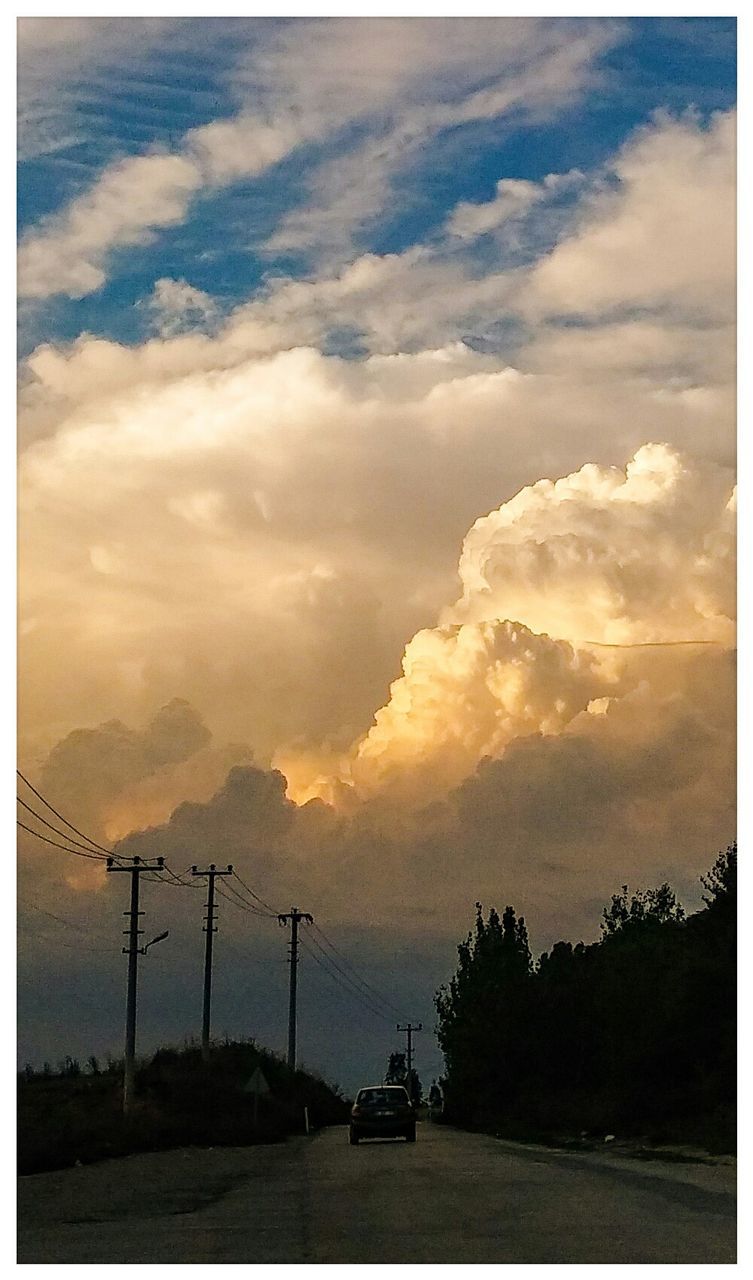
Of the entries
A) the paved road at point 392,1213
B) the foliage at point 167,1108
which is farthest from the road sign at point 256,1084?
the paved road at point 392,1213

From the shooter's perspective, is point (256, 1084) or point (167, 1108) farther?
point (167, 1108)

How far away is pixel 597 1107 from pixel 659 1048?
33.7 ft

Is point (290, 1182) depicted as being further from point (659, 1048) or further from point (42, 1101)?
point (42, 1101)

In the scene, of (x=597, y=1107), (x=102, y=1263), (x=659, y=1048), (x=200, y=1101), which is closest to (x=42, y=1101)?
(x=200, y=1101)

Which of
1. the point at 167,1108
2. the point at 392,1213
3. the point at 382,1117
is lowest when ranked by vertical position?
the point at 167,1108

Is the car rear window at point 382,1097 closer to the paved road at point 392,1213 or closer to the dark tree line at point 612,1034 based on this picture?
the dark tree line at point 612,1034

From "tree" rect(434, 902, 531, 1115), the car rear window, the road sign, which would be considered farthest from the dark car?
"tree" rect(434, 902, 531, 1115)

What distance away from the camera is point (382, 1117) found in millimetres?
49688

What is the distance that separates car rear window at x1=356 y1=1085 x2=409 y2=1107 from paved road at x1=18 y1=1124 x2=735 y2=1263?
1531 centimetres

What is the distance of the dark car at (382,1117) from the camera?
163 ft

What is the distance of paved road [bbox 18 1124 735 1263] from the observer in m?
15.3

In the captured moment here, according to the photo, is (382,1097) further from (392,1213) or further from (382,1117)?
(392,1213)

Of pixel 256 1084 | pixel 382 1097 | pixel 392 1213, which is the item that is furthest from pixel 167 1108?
pixel 392 1213

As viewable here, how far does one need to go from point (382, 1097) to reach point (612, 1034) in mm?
7995
